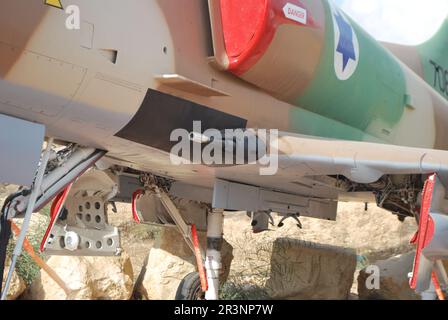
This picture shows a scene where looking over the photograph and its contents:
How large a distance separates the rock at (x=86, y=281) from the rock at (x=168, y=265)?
624 millimetres

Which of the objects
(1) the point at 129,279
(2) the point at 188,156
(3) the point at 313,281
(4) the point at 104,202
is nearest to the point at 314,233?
(3) the point at 313,281

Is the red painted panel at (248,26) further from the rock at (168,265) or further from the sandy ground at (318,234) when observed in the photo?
the sandy ground at (318,234)

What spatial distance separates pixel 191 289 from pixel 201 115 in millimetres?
3285

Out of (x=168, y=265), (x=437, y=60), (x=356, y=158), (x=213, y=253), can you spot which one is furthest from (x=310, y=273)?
(x=356, y=158)

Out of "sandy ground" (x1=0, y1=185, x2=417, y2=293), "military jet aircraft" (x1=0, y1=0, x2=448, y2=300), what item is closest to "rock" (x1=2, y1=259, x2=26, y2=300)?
"military jet aircraft" (x1=0, y1=0, x2=448, y2=300)

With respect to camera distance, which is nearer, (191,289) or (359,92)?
(359,92)

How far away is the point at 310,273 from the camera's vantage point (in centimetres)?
898

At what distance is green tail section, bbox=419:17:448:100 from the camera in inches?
382

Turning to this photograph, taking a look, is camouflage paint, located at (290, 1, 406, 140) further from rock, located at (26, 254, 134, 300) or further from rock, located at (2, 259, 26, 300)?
rock, located at (2, 259, 26, 300)

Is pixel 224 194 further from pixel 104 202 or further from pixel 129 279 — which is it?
pixel 129 279

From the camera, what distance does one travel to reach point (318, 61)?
5.64m

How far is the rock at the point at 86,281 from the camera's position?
717 cm

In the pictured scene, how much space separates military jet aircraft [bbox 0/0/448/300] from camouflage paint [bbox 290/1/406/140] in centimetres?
2

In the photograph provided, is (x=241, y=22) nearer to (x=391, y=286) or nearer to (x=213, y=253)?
(x=213, y=253)
